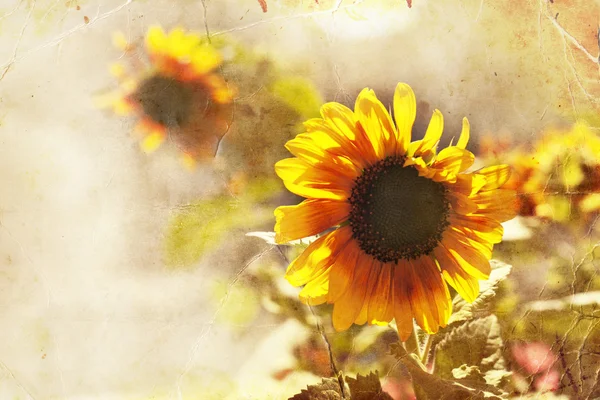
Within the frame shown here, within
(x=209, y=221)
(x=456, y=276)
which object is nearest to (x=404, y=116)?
(x=456, y=276)

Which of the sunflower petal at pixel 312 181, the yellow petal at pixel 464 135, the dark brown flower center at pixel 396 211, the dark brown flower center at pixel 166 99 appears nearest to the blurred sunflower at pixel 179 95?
the dark brown flower center at pixel 166 99

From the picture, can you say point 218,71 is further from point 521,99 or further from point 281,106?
point 521,99

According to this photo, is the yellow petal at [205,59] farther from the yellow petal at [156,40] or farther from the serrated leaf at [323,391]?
the serrated leaf at [323,391]

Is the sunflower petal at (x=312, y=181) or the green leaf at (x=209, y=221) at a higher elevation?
the sunflower petal at (x=312, y=181)

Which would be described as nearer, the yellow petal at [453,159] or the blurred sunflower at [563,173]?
the yellow petal at [453,159]

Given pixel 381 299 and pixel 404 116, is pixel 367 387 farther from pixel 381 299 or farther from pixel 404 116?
pixel 404 116

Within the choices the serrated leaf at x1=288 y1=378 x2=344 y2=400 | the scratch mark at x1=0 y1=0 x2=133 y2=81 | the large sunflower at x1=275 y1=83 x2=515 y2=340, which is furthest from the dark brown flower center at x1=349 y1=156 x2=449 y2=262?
the scratch mark at x1=0 y1=0 x2=133 y2=81

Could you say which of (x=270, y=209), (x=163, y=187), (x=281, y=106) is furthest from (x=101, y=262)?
(x=281, y=106)
